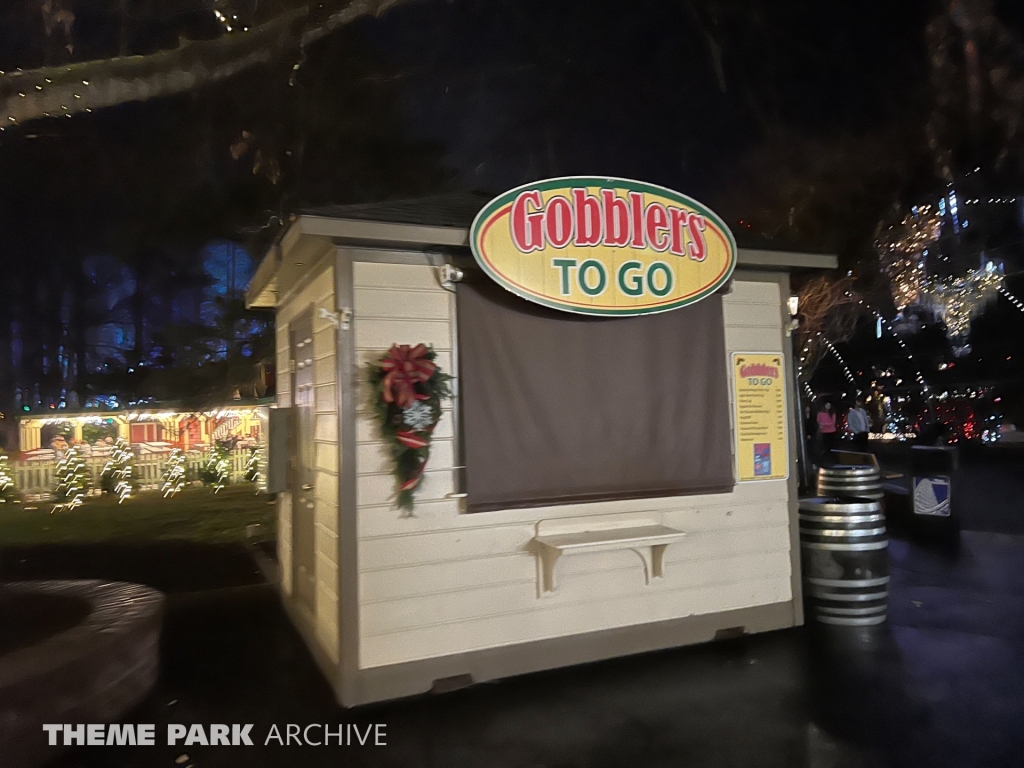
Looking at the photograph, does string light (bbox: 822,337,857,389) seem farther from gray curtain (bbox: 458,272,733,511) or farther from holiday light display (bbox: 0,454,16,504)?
holiday light display (bbox: 0,454,16,504)

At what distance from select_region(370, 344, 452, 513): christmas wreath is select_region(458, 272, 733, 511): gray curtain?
230 millimetres

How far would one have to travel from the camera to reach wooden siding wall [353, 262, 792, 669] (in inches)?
135

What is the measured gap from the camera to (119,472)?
804cm

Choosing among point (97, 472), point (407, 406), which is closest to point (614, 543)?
point (407, 406)

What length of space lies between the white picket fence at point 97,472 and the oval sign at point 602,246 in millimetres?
6445

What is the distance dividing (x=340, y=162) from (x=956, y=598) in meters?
9.91

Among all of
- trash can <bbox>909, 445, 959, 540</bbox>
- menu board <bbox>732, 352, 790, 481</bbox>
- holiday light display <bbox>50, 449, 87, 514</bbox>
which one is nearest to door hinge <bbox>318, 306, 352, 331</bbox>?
menu board <bbox>732, 352, 790, 481</bbox>

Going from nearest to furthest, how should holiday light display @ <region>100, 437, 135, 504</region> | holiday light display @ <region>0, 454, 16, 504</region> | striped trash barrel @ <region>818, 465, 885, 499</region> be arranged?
striped trash barrel @ <region>818, 465, 885, 499</region> → holiday light display @ <region>0, 454, 16, 504</region> → holiday light display @ <region>100, 437, 135, 504</region>

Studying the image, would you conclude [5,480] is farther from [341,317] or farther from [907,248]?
[907,248]

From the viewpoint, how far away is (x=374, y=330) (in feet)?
11.5

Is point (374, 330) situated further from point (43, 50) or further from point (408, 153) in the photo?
point (408, 153)

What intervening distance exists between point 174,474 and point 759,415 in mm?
7336

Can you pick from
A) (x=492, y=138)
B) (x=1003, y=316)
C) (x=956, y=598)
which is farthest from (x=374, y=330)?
(x=1003, y=316)

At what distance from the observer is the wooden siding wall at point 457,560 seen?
343 centimetres
